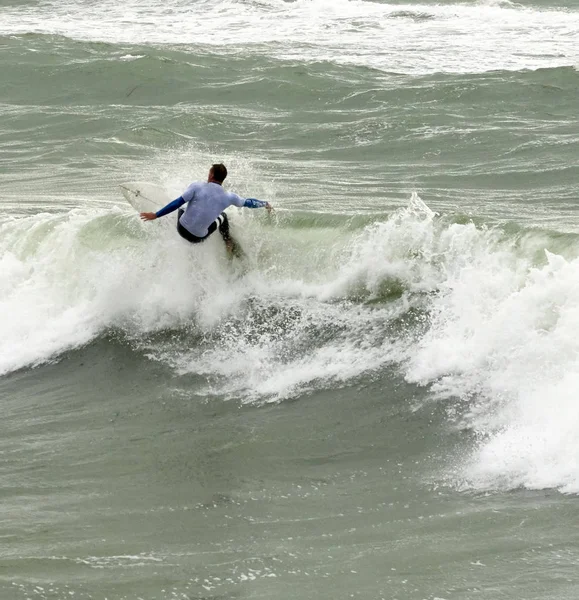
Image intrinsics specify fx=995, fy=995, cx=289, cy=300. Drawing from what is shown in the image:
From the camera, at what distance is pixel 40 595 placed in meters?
5.27

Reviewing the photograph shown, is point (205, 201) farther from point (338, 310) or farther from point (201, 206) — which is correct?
point (338, 310)

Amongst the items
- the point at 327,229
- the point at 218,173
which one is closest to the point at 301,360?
the point at 218,173

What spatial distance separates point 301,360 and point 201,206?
1.86m

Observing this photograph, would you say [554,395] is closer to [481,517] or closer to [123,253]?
[481,517]

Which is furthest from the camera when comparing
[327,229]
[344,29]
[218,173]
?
[344,29]

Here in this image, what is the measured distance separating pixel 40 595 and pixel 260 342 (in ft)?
14.3

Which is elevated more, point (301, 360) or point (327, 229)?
point (327, 229)

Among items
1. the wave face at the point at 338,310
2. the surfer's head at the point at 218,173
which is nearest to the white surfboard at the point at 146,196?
the wave face at the point at 338,310

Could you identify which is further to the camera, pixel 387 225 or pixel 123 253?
pixel 123 253

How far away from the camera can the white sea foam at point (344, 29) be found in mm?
24312

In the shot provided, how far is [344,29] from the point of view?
28.9m

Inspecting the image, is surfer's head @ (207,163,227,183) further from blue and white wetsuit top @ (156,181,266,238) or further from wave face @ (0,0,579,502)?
wave face @ (0,0,579,502)

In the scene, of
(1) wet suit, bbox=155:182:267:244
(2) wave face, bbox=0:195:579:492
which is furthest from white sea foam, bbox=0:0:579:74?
(1) wet suit, bbox=155:182:267:244

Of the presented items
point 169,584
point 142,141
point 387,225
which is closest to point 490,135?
point 142,141
